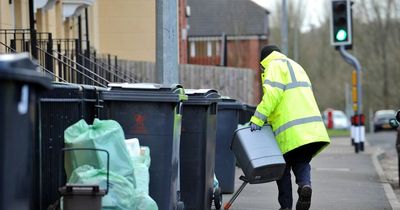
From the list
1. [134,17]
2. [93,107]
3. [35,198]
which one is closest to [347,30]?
[134,17]

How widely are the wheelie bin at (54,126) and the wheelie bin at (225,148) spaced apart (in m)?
4.16

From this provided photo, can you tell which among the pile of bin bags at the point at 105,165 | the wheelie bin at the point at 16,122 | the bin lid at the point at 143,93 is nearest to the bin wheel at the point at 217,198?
the bin lid at the point at 143,93

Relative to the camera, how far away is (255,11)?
188ft

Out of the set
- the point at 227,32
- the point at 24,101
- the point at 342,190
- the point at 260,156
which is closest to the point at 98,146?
the point at 24,101

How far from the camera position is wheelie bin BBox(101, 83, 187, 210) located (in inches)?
321

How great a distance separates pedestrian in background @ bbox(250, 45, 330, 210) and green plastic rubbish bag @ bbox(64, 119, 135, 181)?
2.18 meters

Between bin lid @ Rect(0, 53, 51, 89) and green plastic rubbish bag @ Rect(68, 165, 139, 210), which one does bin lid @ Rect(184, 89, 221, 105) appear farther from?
bin lid @ Rect(0, 53, 51, 89)

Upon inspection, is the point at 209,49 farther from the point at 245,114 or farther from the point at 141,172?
the point at 141,172

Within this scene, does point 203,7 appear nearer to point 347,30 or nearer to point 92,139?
point 347,30

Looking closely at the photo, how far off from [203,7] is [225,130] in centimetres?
3802

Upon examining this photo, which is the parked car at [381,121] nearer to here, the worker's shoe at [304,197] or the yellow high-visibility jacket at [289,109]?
the yellow high-visibility jacket at [289,109]

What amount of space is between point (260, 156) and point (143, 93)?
1.61m

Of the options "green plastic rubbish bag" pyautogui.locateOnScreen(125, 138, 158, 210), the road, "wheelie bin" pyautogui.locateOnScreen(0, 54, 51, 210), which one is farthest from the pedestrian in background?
the road

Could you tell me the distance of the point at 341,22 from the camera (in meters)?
20.8
